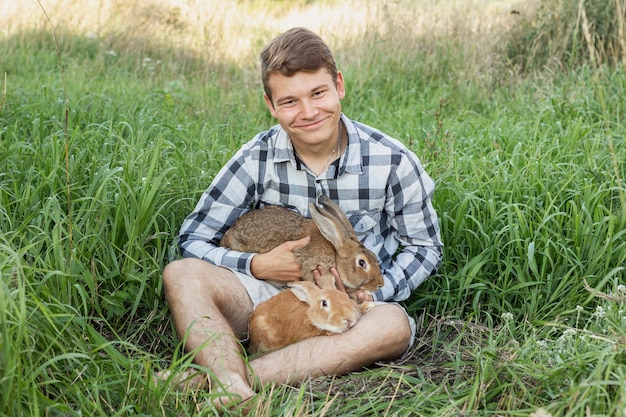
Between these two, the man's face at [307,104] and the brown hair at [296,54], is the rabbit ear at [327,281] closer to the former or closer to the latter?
the man's face at [307,104]

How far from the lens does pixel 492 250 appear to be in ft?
12.8

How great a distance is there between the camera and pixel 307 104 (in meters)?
3.54

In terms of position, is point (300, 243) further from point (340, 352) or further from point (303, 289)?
point (340, 352)

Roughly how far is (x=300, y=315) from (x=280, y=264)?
33 cm

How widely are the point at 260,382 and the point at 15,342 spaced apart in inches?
41.2

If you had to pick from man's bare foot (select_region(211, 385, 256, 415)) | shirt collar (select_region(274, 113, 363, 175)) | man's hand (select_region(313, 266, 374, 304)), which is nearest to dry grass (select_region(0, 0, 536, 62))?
shirt collar (select_region(274, 113, 363, 175))

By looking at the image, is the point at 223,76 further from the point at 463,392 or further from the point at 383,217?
the point at 463,392

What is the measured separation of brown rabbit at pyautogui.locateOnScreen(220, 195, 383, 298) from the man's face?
1.09 feet

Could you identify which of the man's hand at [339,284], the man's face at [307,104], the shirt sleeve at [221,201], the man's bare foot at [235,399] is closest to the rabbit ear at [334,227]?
the man's hand at [339,284]

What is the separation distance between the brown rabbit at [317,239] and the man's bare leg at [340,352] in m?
0.32

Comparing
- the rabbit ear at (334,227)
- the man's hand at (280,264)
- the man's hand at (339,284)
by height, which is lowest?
the man's hand at (339,284)

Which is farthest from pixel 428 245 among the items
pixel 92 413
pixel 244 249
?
pixel 92 413

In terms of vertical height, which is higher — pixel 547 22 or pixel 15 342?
pixel 547 22

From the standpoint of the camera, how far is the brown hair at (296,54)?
11.5 ft
